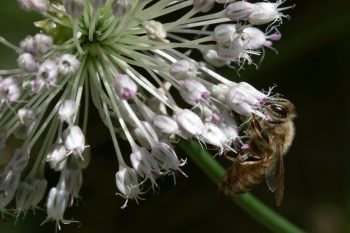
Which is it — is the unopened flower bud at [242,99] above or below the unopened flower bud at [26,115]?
below

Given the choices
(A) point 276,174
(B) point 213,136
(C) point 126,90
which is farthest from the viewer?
(A) point 276,174

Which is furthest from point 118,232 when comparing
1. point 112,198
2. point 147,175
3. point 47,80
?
point 47,80

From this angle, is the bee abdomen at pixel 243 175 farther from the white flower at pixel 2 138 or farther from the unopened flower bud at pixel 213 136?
the white flower at pixel 2 138

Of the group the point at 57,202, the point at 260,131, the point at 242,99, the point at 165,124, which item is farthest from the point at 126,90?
the point at 260,131

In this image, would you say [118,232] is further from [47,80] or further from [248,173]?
[47,80]

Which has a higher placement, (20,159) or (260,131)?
(20,159)

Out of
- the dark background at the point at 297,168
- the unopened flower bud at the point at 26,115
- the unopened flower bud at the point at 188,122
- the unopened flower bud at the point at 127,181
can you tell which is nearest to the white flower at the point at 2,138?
the unopened flower bud at the point at 26,115

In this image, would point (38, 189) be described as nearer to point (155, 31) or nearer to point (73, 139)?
point (73, 139)
